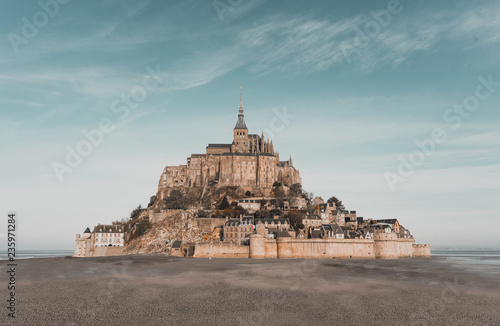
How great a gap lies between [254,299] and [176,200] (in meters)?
73.3

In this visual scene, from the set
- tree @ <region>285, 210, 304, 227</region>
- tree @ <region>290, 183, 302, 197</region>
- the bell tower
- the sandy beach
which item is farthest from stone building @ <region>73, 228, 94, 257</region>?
tree @ <region>290, 183, 302, 197</region>

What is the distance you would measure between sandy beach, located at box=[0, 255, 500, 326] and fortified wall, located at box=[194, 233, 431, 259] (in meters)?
22.0

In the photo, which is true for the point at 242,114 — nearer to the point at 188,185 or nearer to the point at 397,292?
the point at 188,185

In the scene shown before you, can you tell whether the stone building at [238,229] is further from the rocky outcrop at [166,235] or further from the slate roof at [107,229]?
the slate roof at [107,229]

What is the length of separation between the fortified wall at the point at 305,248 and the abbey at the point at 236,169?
38314 millimetres

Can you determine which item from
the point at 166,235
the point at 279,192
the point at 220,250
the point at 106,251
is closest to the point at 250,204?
the point at 279,192

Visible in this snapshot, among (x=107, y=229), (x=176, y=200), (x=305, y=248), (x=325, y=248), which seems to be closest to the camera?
(x=305, y=248)

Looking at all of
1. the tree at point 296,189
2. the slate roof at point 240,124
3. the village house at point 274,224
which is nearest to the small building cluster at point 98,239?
the village house at point 274,224

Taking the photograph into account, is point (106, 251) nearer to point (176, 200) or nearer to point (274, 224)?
point (176, 200)

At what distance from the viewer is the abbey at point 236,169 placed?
10338 cm

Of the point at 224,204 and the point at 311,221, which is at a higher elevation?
the point at 224,204

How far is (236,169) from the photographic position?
10375cm

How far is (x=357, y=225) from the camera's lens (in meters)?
86.2

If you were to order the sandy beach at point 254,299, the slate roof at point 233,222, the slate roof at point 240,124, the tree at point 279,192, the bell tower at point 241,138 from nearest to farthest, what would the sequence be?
the sandy beach at point 254,299, the slate roof at point 233,222, the tree at point 279,192, the bell tower at point 241,138, the slate roof at point 240,124
